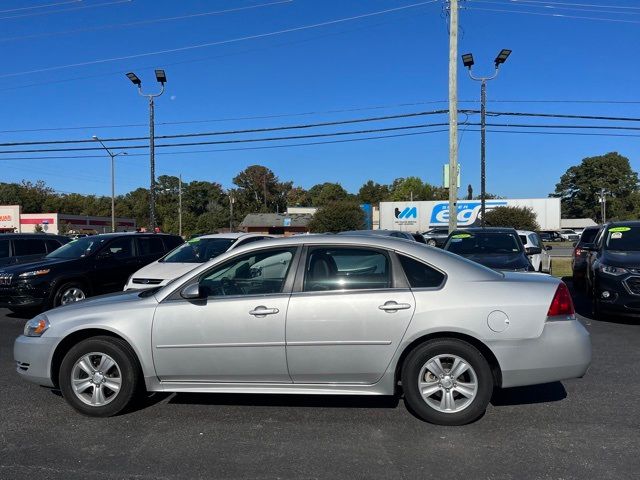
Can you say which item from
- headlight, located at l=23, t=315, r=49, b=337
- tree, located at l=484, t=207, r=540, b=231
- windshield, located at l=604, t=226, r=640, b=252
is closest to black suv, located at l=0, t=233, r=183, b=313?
headlight, located at l=23, t=315, r=49, b=337

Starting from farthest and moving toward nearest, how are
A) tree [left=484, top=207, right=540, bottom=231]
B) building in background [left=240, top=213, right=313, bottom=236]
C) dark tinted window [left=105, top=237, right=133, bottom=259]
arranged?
building in background [left=240, top=213, right=313, bottom=236], tree [left=484, top=207, right=540, bottom=231], dark tinted window [left=105, top=237, right=133, bottom=259]

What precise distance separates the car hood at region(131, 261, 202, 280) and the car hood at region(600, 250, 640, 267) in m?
6.98

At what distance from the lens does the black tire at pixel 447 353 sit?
4.36 m

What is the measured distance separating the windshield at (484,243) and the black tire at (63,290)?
24.4ft

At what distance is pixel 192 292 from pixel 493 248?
25.4 feet

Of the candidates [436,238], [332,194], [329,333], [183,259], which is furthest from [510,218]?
[332,194]

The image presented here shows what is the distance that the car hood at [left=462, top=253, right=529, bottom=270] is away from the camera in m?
9.53

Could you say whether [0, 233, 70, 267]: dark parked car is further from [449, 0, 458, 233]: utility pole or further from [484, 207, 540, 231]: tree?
[484, 207, 540, 231]: tree

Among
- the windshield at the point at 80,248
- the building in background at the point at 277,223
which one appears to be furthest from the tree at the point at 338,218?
the windshield at the point at 80,248

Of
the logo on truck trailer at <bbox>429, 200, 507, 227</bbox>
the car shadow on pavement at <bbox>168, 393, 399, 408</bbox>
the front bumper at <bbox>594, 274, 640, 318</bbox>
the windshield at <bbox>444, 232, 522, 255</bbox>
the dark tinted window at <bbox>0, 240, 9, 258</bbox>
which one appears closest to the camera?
the car shadow on pavement at <bbox>168, 393, 399, 408</bbox>

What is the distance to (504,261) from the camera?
9766mm

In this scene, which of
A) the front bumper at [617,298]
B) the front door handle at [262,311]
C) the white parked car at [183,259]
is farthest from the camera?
the white parked car at [183,259]

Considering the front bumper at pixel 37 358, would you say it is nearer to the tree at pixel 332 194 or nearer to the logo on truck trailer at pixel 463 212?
Result: the logo on truck trailer at pixel 463 212

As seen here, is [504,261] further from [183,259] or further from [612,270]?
[183,259]
